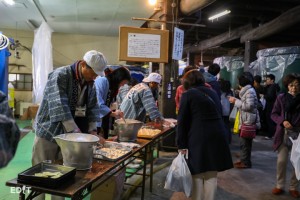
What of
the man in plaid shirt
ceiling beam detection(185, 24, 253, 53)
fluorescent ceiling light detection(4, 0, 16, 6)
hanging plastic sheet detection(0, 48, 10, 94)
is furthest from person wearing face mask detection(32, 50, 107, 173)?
ceiling beam detection(185, 24, 253, 53)

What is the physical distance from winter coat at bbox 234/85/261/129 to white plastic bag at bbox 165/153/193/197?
9.45 ft

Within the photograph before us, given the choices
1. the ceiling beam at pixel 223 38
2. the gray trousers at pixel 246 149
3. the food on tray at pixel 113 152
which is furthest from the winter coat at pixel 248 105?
the ceiling beam at pixel 223 38

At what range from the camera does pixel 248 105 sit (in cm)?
577

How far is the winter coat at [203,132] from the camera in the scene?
335cm

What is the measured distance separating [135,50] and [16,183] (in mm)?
4500

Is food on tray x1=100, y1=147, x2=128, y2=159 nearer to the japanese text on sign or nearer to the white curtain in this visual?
the japanese text on sign

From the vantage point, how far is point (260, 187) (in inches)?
202

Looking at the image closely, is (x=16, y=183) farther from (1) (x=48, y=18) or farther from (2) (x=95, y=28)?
(2) (x=95, y=28)

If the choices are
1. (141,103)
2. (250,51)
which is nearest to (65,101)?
(141,103)

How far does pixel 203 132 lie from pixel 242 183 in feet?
8.20

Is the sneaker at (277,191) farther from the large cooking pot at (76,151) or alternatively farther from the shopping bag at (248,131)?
the large cooking pot at (76,151)

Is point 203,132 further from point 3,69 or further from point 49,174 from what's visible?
point 3,69

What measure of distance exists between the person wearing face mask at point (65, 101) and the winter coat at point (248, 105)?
11.7 feet

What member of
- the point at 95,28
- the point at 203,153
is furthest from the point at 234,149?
the point at 95,28
